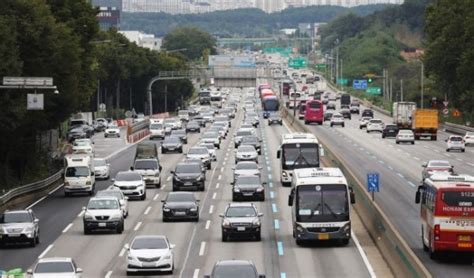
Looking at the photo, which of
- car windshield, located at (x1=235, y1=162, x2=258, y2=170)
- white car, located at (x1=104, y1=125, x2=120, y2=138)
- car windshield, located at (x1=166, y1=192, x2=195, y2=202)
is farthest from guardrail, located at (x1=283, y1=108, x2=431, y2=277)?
white car, located at (x1=104, y1=125, x2=120, y2=138)

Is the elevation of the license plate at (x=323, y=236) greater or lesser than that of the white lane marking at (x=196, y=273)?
greater

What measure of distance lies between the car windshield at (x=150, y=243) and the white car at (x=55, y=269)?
4869 mm

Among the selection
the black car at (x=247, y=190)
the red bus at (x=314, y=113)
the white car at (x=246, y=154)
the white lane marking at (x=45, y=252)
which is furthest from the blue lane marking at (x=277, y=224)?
the red bus at (x=314, y=113)

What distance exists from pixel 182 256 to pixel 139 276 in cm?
480

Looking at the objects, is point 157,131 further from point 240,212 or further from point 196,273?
point 196,273

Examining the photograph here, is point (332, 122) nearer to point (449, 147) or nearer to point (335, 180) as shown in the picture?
point (449, 147)

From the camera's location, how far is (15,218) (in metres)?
49.1

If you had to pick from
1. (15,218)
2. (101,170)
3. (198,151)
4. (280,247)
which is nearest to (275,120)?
(198,151)

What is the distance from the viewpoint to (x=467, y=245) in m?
40.4

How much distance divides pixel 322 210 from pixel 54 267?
13.4 meters

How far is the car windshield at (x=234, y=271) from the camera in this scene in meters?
32.1

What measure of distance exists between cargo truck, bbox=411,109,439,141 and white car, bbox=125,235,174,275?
258 ft

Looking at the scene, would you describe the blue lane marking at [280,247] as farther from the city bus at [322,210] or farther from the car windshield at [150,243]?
the car windshield at [150,243]

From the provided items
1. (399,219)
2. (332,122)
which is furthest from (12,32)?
(332,122)
